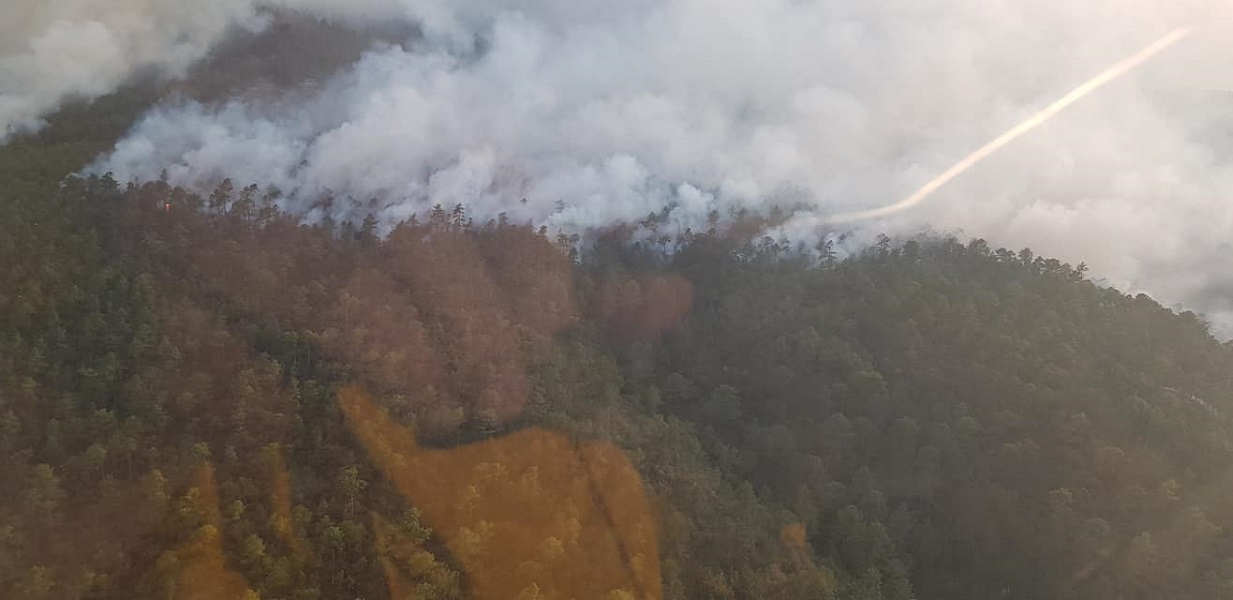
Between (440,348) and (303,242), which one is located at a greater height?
(303,242)

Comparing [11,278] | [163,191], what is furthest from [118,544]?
[163,191]

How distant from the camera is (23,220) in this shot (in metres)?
51.2

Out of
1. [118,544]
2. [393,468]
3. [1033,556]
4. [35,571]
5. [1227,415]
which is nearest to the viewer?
[35,571]

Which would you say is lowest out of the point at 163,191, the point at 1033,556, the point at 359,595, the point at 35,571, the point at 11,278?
the point at 1033,556

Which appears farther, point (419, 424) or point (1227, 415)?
point (1227, 415)

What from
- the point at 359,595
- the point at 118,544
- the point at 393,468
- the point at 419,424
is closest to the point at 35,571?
the point at 118,544

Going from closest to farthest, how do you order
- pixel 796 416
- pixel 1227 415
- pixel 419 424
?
1. pixel 419 424
2. pixel 1227 415
3. pixel 796 416

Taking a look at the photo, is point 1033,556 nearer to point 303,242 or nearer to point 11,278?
point 303,242

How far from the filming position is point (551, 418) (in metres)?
49.0

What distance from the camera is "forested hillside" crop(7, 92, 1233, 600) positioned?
3728 centimetres

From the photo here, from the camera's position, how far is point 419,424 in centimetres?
4672

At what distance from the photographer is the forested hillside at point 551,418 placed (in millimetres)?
37281

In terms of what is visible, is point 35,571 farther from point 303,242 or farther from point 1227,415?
point 1227,415

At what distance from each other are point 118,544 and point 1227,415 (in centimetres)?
6288
